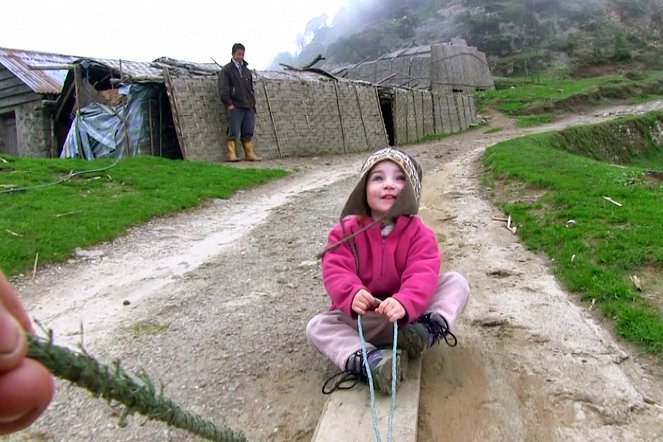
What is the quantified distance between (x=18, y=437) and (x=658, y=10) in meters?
→ 62.2

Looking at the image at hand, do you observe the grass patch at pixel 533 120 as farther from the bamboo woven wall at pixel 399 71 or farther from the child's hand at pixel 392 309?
the child's hand at pixel 392 309

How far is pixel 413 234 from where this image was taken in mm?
3064

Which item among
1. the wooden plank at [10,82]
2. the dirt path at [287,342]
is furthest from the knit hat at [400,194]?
the wooden plank at [10,82]

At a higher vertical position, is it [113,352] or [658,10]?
[658,10]

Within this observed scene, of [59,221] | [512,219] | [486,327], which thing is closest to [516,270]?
[486,327]

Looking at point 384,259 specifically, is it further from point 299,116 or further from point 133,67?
point 133,67

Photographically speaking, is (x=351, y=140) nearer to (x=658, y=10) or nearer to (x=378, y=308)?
(x=378, y=308)

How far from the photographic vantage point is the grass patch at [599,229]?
3678 millimetres

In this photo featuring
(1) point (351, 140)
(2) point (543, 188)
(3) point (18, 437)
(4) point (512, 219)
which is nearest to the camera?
(3) point (18, 437)

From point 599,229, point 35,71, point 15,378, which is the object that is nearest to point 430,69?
point 35,71

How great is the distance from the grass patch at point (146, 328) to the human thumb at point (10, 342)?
3.27 meters

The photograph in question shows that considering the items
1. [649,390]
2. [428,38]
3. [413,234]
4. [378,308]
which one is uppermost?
[428,38]

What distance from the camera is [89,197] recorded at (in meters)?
8.50

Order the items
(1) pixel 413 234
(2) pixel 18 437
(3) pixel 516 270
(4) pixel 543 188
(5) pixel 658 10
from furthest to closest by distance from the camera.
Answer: (5) pixel 658 10, (4) pixel 543 188, (3) pixel 516 270, (1) pixel 413 234, (2) pixel 18 437
